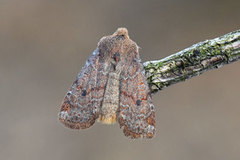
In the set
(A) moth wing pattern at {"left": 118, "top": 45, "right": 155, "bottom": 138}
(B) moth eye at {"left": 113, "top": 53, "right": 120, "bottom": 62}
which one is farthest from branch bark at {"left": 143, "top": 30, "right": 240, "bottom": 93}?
(B) moth eye at {"left": 113, "top": 53, "right": 120, "bottom": 62}

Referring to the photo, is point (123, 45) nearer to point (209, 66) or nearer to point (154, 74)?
point (154, 74)

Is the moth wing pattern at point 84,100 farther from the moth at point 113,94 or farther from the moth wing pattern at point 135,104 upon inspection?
the moth wing pattern at point 135,104

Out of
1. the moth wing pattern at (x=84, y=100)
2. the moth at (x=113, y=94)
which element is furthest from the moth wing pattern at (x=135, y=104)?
the moth wing pattern at (x=84, y=100)

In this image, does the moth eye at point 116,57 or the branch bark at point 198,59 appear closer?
the branch bark at point 198,59

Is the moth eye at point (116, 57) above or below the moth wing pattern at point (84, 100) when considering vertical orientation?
above

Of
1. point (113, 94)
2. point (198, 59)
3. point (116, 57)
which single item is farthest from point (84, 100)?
point (198, 59)

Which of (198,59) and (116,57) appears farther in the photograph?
(116,57)

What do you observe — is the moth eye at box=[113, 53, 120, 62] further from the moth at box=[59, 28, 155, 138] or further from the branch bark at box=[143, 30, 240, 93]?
the branch bark at box=[143, 30, 240, 93]

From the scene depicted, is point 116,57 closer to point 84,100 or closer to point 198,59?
point 84,100

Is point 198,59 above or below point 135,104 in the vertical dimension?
above
